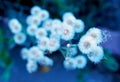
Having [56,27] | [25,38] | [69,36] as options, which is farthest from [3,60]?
[69,36]

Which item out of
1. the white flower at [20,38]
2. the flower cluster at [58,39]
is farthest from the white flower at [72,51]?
the white flower at [20,38]

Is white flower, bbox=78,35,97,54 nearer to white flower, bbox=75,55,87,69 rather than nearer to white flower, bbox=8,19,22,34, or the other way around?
white flower, bbox=75,55,87,69

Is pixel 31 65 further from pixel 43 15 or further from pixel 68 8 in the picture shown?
pixel 68 8

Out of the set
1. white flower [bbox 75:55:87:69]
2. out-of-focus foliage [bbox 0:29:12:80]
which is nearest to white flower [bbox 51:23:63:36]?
white flower [bbox 75:55:87:69]

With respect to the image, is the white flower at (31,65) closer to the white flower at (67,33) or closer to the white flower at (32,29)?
the white flower at (32,29)

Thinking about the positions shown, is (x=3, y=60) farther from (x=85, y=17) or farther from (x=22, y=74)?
(x=85, y=17)

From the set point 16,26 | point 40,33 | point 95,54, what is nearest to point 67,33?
point 95,54
